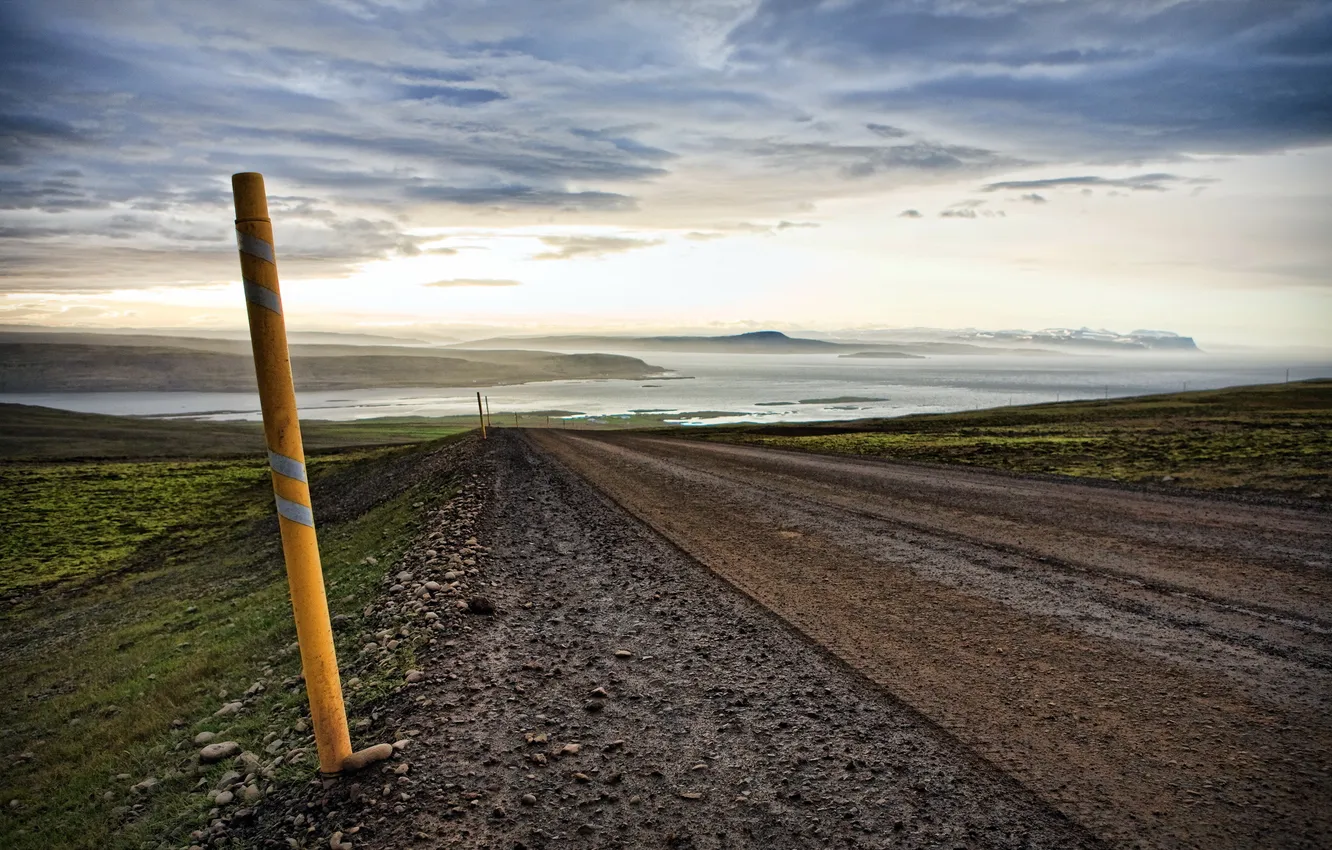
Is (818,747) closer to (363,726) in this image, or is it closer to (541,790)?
(541,790)

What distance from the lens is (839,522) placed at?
1110cm

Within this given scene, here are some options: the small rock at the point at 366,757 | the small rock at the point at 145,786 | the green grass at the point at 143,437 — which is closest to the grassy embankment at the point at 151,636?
the small rock at the point at 145,786

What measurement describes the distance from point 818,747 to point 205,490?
143 feet

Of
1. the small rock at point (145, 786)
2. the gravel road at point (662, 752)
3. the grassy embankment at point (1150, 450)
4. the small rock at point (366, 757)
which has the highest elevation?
the small rock at point (366, 757)

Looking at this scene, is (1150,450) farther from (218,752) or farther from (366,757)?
(218,752)

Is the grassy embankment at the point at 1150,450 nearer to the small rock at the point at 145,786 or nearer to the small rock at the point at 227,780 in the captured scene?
the small rock at the point at 227,780

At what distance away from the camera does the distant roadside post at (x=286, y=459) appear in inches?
148

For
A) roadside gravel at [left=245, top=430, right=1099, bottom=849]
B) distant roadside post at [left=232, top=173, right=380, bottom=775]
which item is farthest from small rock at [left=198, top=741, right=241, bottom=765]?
distant roadside post at [left=232, top=173, right=380, bottom=775]

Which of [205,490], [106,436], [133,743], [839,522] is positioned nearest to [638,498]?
[839,522]

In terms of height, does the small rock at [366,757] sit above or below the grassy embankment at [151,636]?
above

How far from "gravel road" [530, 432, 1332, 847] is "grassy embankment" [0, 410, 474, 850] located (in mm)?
3267

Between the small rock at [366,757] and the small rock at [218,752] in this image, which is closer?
the small rock at [366,757]

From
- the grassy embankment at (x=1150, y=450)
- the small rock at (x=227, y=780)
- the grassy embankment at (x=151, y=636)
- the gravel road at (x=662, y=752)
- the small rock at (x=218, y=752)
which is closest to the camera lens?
the gravel road at (x=662, y=752)

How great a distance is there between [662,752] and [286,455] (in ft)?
9.12
